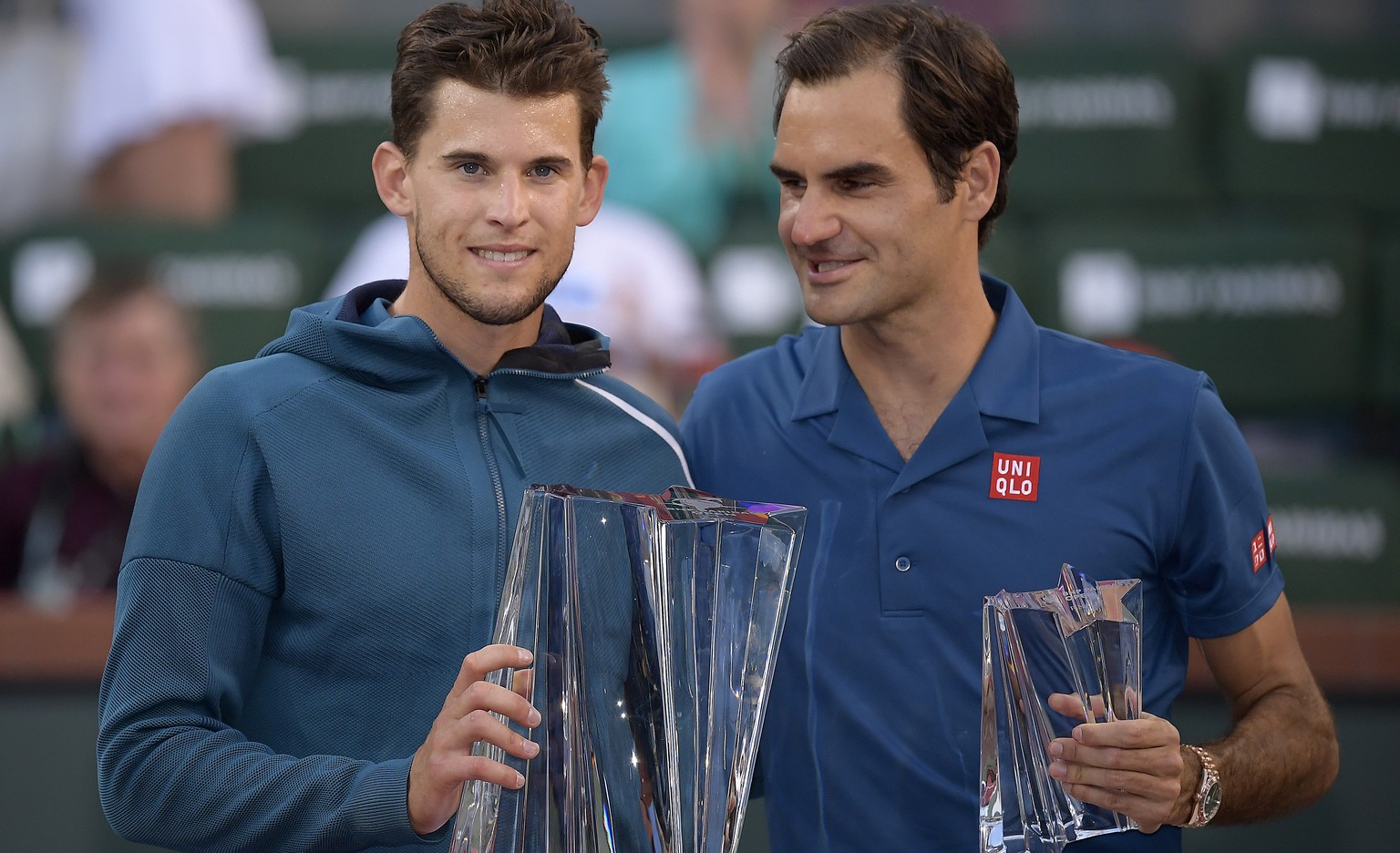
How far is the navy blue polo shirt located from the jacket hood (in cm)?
33

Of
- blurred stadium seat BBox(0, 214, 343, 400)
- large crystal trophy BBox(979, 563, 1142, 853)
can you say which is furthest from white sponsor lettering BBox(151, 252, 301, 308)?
large crystal trophy BBox(979, 563, 1142, 853)

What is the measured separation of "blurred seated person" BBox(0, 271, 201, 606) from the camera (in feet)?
11.8

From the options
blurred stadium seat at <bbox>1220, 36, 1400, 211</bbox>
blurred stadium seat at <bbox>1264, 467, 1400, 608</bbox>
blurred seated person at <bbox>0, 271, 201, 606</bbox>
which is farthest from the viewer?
blurred stadium seat at <bbox>1220, 36, 1400, 211</bbox>

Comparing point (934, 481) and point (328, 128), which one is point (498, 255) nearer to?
point (934, 481)

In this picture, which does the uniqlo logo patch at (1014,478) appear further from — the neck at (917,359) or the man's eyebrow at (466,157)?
the man's eyebrow at (466,157)

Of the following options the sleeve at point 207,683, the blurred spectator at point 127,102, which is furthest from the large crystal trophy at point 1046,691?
the blurred spectator at point 127,102

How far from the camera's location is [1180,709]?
2.83 metres

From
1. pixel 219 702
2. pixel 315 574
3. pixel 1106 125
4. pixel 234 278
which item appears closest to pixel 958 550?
pixel 315 574

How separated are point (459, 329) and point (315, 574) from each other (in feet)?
1.10

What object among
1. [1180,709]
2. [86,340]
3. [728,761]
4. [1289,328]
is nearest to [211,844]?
[728,761]

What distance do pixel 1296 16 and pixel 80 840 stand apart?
3.76 metres

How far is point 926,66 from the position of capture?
6.32ft

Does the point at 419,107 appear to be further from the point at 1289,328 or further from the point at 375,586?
the point at 1289,328

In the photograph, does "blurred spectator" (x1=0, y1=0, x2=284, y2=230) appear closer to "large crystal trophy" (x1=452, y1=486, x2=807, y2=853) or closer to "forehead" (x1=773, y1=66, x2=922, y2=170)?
"forehead" (x1=773, y1=66, x2=922, y2=170)
